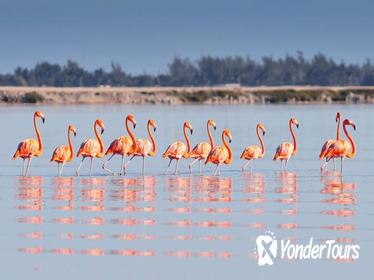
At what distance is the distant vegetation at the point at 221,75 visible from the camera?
110 m

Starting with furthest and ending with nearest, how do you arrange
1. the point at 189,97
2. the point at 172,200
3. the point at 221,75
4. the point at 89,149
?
the point at 221,75
the point at 189,97
the point at 89,149
the point at 172,200

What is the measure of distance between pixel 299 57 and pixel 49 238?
107 meters

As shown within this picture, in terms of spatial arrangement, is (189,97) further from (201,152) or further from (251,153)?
(201,152)

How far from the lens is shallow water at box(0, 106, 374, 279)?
1133 cm

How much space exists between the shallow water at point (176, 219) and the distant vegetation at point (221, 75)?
8724cm

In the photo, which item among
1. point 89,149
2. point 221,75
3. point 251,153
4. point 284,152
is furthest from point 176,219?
point 221,75

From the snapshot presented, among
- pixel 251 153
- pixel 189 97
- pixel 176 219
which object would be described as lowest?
pixel 176 219

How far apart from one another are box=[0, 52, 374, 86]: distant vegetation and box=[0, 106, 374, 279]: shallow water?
286 ft

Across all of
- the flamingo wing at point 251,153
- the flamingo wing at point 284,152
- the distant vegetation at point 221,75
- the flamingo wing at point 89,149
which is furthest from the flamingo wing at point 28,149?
the distant vegetation at point 221,75

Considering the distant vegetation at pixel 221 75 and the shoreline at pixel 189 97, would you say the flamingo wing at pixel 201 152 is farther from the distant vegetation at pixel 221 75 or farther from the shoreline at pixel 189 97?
the distant vegetation at pixel 221 75

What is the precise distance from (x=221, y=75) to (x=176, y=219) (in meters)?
99.5

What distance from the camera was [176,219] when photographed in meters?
14.1

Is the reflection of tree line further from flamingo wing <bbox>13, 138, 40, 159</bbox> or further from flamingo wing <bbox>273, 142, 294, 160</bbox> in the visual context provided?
flamingo wing <bbox>13, 138, 40, 159</bbox>

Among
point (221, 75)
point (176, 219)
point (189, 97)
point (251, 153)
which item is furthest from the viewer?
point (221, 75)
